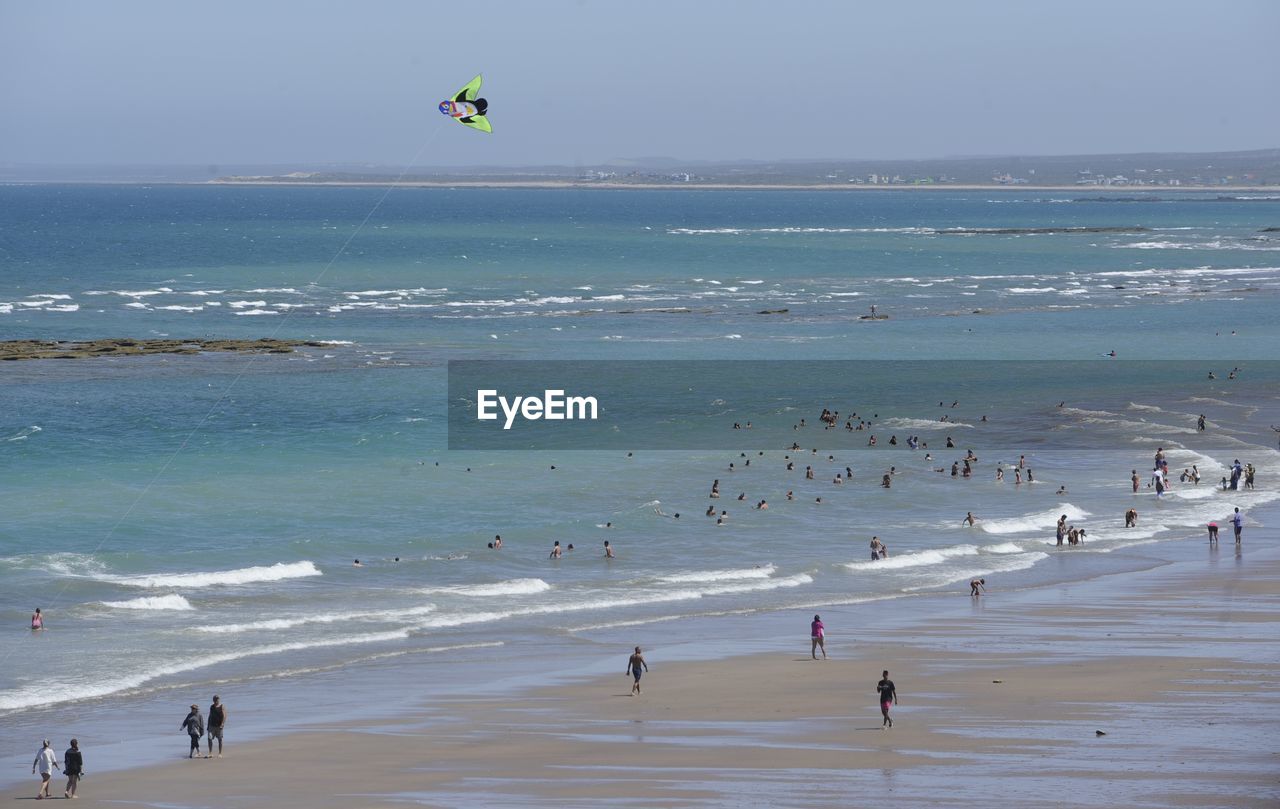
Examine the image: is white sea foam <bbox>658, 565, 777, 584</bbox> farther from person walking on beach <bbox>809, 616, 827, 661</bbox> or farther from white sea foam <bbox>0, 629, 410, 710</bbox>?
white sea foam <bbox>0, 629, 410, 710</bbox>

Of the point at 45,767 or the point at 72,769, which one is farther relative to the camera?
the point at 45,767

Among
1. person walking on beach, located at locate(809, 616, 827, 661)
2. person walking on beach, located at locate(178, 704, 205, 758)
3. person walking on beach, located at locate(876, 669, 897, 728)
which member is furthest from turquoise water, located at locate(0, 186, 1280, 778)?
person walking on beach, located at locate(876, 669, 897, 728)

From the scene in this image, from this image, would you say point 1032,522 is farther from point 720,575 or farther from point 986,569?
point 720,575

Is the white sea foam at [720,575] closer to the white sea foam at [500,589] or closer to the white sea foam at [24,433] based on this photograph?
the white sea foam at [500,589]

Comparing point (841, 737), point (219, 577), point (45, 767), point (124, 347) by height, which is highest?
point (124, 347)

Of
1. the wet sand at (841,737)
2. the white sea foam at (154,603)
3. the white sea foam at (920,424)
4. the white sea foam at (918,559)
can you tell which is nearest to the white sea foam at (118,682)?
the wet sand at (841,737)

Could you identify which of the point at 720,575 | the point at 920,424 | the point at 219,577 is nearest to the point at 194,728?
the point at 219,577
